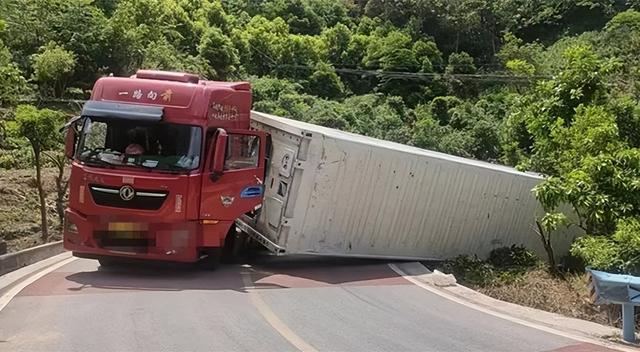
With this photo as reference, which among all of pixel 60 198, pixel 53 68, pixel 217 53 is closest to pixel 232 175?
pixel 60 198

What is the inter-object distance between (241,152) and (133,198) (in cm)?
192

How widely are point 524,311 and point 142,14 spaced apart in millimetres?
44497

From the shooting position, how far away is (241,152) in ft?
33.9

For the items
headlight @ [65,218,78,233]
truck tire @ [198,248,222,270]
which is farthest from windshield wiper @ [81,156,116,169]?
truck tire @ [198,248,222,270]

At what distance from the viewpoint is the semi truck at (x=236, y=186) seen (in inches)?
371

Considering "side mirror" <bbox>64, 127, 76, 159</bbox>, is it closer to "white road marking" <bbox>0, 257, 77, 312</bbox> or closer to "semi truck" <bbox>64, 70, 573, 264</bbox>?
"semi truck" <bbox>64, 70, 573, 264</bbox>

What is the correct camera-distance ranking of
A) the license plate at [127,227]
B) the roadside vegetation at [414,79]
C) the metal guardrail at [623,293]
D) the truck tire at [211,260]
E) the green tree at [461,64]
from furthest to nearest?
the green tree at [461,64], the roadside vegetation at [414,79], the truck tire at [211,260], the license plate at [127,227], the metal guardrail at [623,293]

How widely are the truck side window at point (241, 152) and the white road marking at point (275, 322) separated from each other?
1958mm

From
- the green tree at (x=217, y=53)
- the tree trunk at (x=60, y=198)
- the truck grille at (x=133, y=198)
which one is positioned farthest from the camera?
the green tree at (x=217, y=53)

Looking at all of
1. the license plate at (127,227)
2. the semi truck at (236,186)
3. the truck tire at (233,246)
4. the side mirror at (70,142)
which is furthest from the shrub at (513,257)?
the side mirror at (70,142)

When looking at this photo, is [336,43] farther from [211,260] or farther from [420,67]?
[211,260]

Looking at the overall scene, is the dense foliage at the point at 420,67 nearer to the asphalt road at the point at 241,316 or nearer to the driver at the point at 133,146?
the asphalt road at the point at 241,316

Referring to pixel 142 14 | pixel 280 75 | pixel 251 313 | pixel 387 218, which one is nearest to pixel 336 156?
pixel 387 218

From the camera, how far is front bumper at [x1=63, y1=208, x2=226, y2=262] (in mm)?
9414
